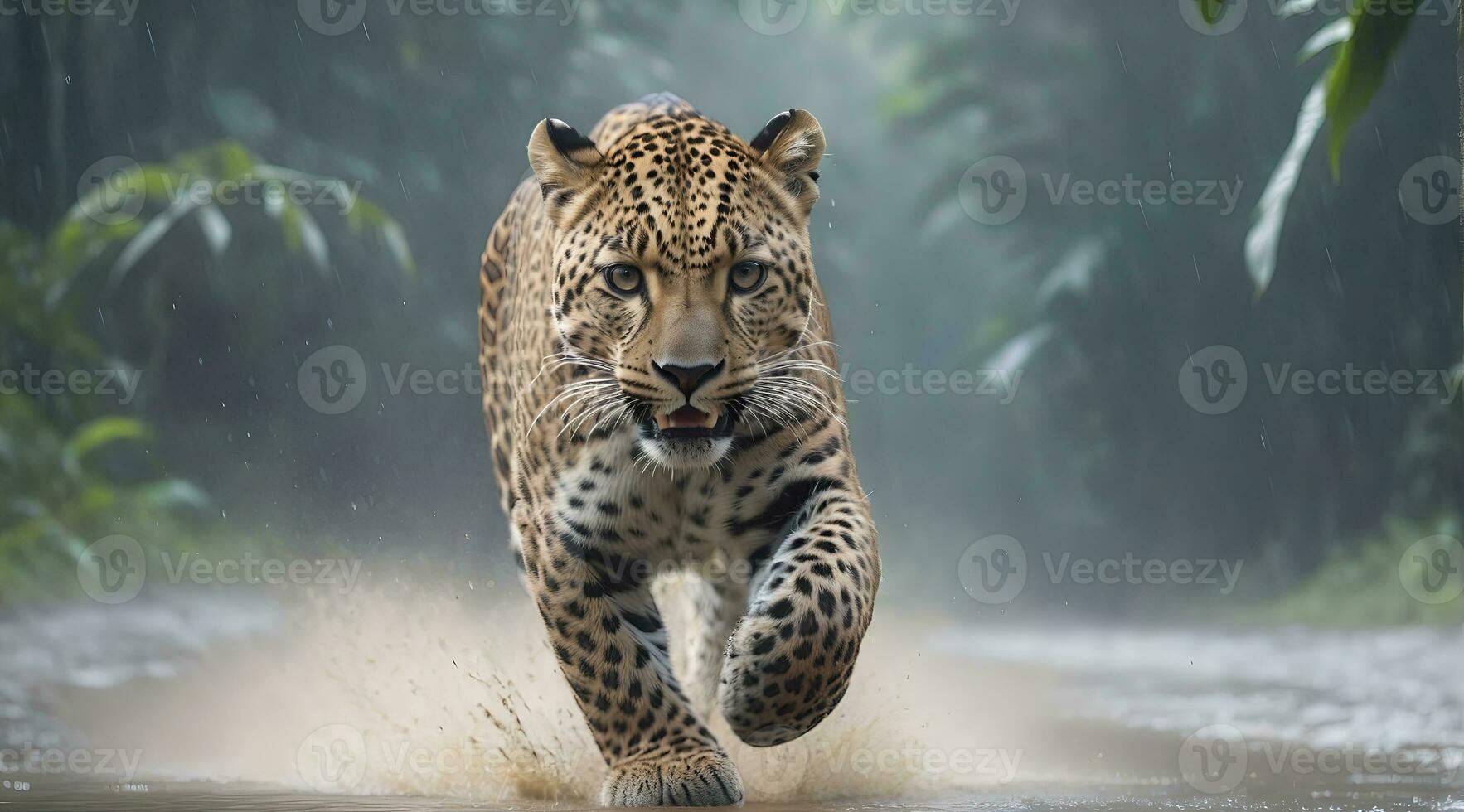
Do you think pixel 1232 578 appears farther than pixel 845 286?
No

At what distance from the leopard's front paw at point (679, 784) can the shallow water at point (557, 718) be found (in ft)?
0.46

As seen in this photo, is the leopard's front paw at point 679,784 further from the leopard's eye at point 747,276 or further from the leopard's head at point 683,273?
the leopard's eye at point 747,276

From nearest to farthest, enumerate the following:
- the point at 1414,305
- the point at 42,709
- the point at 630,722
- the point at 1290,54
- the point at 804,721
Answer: the point at 804,721 → the point at 630,722 → the point at 42,709 → the point at 1414,305 → the point at 1290,54

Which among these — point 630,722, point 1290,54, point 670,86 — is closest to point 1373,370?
point 1290,54

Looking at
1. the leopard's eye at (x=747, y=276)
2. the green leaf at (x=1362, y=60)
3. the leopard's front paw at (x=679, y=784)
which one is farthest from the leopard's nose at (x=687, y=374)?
the green leaf at (x=1362, y=60)

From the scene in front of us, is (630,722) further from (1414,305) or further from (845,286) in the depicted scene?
(845,286)

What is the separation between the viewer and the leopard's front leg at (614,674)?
4219mm

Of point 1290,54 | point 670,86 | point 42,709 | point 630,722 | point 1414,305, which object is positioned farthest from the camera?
point 670,86

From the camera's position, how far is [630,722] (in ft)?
14.2

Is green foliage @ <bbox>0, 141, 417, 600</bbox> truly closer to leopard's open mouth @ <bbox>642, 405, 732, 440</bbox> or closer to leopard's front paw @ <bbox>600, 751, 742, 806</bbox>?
leopard's front paw @ <bbox>600, 751, 742, 806</bbox>

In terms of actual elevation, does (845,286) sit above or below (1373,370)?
below

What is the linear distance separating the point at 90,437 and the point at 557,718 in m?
9.14

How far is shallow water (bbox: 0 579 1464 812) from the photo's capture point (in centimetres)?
511

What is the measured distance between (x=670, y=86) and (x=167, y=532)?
1216cm
